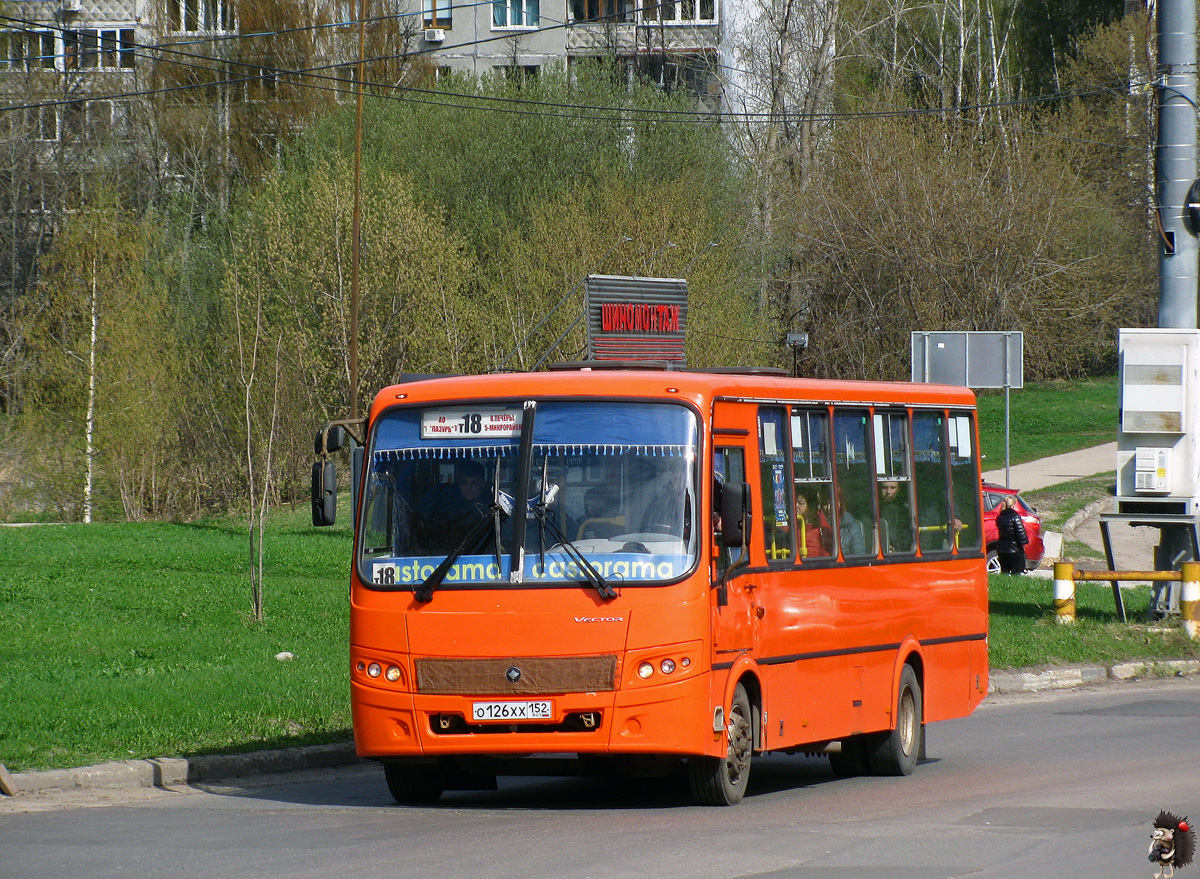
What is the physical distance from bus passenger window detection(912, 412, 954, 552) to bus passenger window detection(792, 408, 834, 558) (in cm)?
155

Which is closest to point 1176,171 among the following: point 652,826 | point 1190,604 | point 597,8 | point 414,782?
point 1190,604

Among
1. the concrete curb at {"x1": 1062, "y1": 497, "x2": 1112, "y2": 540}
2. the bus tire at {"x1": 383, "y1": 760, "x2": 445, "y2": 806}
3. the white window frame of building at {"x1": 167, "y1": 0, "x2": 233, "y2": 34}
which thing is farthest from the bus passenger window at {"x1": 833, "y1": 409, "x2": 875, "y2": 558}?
the white window frame of building at {"x1": 167, "y1": 0, "x2": 233, "y2": 34}

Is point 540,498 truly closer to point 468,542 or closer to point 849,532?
point 468,542

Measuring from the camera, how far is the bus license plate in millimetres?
9922

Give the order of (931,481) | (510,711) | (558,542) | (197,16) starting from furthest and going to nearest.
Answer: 1. (197,16)
2. (931,481)
3. (558,542)
4. (510,711)

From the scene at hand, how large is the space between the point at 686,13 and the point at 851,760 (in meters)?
52.8

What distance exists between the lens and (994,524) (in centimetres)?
2841

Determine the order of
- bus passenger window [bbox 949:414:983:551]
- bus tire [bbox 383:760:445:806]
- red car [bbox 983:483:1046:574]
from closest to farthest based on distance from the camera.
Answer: bus tire [bbox 383:760:445:806] → bus passenger window [bbox 949:414:983:551] → red car [bbox 983:483:1046:574]

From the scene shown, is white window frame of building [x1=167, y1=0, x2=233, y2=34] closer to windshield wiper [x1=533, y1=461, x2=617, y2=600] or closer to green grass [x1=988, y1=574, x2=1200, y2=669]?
green grass [x1=988, y1=574, x2=1200, y2=669]

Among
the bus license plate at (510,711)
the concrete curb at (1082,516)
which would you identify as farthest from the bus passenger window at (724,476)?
the concrete curb at (1082,516)

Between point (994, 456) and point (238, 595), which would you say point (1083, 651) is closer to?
point (238, 595)

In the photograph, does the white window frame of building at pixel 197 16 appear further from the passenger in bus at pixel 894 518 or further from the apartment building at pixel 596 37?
the passenger in bus at pixel 894 518

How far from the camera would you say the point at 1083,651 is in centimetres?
1973

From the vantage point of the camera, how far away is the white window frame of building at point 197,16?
54344 millimetres
